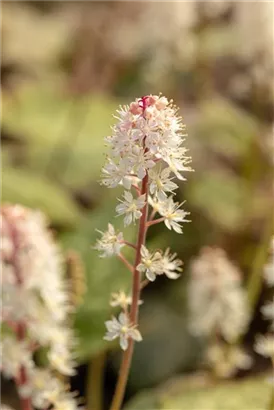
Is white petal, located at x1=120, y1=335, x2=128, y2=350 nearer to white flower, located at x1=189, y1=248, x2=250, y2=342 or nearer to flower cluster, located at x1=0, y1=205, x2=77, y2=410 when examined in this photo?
flower cluster, located at x1=0, y1=205, x2=77, y2=410

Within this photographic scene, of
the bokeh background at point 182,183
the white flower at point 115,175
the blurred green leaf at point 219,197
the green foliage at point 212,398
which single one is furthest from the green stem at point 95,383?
the white flower at point 115,175

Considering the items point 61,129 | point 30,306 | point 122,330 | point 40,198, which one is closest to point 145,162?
point 122,330

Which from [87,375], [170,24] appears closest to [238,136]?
[170,24]

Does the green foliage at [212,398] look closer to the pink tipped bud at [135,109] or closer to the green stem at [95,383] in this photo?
the green stem at [95,383]

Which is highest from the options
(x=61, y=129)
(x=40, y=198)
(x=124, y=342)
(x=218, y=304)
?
(x=61, y=129)

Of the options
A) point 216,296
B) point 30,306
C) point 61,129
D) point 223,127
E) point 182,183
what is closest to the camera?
point 30,306

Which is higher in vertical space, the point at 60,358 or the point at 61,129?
the point at 61,129

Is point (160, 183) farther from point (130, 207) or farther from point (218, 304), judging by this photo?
point (218, 304)

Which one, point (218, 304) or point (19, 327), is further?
point (218, 304)
